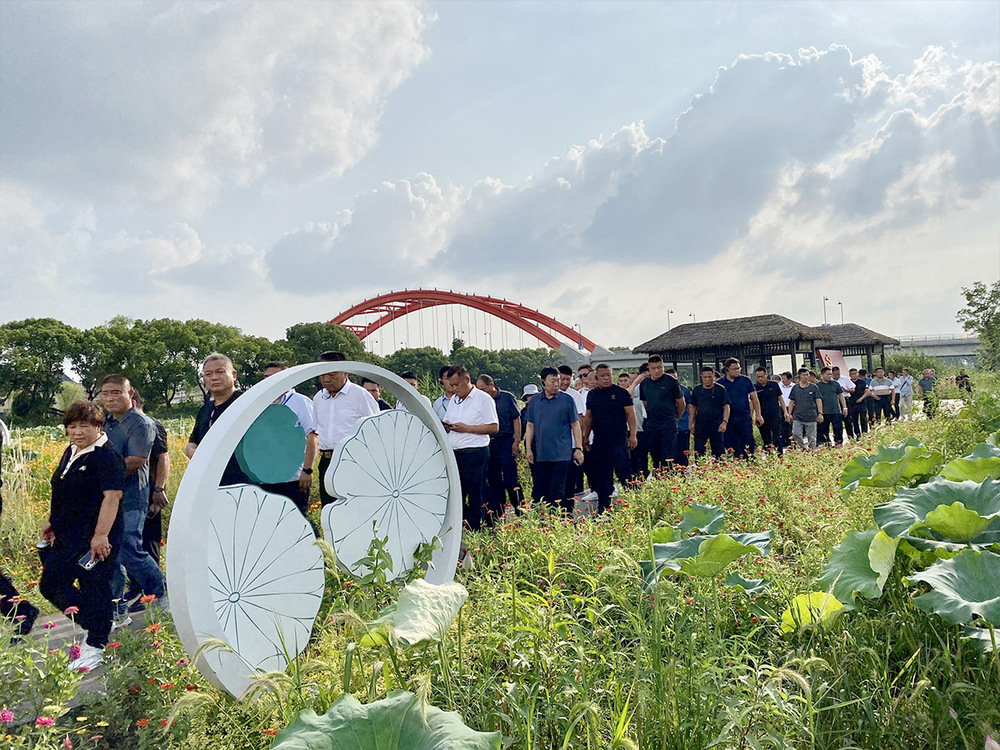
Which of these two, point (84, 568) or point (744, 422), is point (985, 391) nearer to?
point (744, 422)

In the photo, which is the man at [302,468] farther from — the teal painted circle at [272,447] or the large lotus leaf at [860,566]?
the large lotus leaf at [860,566]

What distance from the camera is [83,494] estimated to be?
367 cm

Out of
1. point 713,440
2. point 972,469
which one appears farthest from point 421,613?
point 713,440

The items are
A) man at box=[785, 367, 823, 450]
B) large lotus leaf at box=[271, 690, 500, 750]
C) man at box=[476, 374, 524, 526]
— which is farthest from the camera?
man at box=[785, 367, 823, 450]

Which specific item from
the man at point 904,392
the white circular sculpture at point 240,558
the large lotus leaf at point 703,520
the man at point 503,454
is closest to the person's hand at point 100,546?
the white circular sculpture at point 240,558

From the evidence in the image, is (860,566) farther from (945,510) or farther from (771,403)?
(771,403)

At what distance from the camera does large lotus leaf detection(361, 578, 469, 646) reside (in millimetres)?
1872

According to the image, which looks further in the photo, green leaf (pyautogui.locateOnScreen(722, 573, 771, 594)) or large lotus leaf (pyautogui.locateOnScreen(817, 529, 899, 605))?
green leaf (pyautogui.locateOnScreen(722, 573, 771, 594))

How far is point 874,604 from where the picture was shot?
114 inches

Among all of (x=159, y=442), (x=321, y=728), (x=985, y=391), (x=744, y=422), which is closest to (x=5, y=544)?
(x=159, y=442)

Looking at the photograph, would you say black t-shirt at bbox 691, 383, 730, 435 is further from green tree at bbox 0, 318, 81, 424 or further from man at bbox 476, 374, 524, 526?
green tree at bbox 0, 318, 81, 424

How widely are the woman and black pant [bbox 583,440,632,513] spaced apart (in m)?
4.81

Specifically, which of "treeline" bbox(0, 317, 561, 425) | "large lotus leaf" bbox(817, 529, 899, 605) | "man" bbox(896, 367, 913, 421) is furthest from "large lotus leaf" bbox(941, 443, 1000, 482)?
"treeline" bbox(0, 317, 561, 425)

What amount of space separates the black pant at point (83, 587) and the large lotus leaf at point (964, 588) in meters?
3.71
